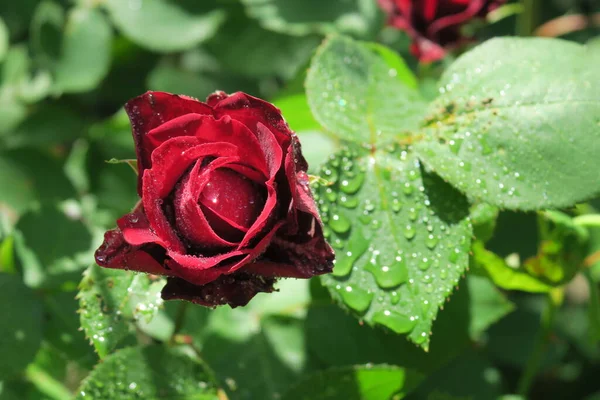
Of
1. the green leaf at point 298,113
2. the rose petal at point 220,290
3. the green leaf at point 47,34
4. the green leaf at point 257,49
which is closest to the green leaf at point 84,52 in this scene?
the green leaf at point 47,34

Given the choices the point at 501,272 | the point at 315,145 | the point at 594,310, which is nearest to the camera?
the point at 501,272

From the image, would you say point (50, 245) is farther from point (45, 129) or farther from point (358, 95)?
point (358, 95)

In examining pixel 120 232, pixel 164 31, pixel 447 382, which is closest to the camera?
pixel 120 232

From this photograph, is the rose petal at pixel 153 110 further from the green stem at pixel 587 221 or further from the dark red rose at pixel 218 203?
the green stem at pixel 587 221

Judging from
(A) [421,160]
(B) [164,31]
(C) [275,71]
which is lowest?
(C) [275,71]

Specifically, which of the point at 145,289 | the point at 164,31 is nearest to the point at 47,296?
the point at 145,289

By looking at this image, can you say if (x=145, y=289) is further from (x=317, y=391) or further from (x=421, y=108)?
(x=421, y=108)

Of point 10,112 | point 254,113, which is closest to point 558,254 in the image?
point 254,113
